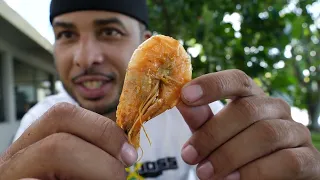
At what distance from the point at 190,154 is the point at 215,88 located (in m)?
0.29

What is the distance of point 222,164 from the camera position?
51.1 inches

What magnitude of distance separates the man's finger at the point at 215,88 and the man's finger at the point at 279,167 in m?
0.27

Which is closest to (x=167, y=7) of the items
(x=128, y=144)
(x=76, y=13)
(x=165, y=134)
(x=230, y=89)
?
(x=76, y=13)

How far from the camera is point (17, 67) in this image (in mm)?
10312

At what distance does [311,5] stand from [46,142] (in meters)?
2.65

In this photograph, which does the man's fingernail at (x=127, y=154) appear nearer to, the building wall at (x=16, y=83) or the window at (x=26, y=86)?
the building wall at (x=16, y=83)

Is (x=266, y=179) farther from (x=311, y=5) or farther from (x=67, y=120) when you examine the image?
(x=311, y=5)

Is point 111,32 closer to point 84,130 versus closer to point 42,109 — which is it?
A: point 42,109

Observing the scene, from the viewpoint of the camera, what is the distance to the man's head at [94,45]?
7.47 ft

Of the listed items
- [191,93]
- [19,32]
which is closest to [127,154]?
[191,93]

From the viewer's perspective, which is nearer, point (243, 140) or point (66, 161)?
point (66, 161)

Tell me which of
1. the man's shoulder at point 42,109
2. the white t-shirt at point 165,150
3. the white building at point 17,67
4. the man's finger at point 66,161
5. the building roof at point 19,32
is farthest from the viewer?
the white building at point 17,67

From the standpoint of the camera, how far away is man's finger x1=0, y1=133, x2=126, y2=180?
104cm

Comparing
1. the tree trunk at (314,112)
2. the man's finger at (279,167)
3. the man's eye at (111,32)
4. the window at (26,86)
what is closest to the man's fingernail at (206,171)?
the man's finger at (279,167)
